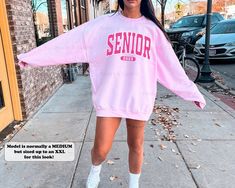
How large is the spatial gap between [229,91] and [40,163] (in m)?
4.88

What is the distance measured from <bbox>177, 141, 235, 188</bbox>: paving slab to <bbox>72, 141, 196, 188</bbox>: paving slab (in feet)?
0.35

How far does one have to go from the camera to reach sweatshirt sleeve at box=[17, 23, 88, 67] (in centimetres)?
238

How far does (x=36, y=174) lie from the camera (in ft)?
10.3

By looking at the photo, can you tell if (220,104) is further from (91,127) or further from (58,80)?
(58,80)

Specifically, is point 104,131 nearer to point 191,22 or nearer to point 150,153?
point 150,153

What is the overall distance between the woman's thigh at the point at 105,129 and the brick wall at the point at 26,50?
8.18 feet

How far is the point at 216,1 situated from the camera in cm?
5762

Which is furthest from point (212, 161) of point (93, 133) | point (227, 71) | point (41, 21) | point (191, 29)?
point (191, 29)

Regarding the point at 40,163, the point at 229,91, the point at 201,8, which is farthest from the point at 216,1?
the point at 40,163

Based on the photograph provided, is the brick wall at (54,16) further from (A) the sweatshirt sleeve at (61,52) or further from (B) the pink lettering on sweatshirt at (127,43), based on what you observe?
(B) the pink lettering on sweatshirt at (127,43)

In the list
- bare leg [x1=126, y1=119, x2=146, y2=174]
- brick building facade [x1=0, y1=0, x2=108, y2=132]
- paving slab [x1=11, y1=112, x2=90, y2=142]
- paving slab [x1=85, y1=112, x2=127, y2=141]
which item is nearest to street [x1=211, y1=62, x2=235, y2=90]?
paving slab [x1=85, y1=112, x2=127, y2=141]

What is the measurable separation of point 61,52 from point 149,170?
155 centimetres

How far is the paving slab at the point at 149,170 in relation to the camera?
299cm

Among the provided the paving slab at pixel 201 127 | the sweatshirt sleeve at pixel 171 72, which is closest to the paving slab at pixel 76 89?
the paving slab at pixel 201 127
